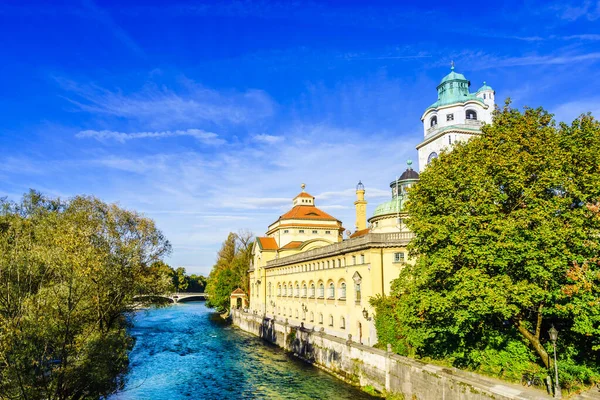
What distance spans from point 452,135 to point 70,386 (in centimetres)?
4737

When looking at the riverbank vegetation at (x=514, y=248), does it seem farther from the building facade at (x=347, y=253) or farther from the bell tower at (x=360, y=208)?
the bell tower at (x=360, y=208)

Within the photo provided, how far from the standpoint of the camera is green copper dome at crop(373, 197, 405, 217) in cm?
4325

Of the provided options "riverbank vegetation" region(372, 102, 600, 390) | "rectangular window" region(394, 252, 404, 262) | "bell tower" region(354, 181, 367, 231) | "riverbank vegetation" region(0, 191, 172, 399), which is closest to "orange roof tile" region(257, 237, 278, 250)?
"bell tower" region(354, 181, 367, 231)

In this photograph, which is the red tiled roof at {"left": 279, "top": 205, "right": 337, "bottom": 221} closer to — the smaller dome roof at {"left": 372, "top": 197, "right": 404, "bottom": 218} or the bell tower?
the bell tower

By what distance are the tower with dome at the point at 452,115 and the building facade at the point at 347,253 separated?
110 millimetres

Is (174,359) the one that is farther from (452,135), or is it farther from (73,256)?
(452,135)

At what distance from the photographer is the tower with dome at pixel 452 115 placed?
53.2 m

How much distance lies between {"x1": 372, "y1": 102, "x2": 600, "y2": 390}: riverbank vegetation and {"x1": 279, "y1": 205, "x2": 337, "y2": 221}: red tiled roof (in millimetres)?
42116

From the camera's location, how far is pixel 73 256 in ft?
58.6

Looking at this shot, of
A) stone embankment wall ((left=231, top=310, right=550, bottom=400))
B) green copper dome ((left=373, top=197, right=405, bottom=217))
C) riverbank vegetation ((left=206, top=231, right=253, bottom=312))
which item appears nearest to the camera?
stone embankment wall ((left=231, top=310, right=550, bottom=400))

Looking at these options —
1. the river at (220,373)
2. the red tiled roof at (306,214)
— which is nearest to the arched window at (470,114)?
the red tiled roof at (306,214)

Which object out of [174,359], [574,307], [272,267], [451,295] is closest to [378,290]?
[451,295]

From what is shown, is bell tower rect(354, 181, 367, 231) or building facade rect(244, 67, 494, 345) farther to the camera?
bell tower rect(354, 181, 367, 231)

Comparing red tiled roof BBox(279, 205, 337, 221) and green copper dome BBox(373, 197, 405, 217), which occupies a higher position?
red tiled roof BBox(279, 205, 337, 221)
